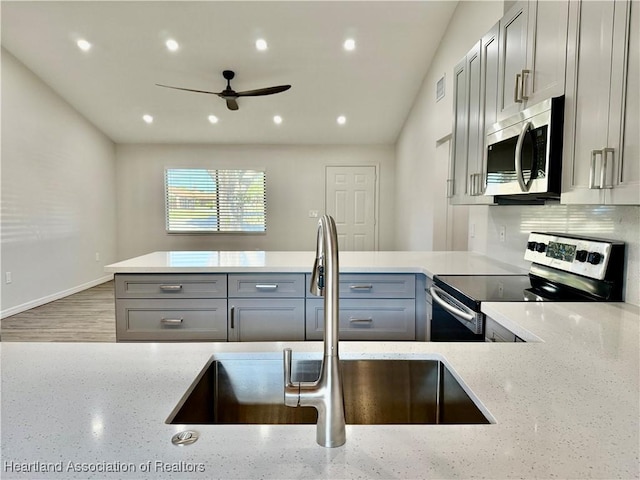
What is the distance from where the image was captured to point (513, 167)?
1813mm

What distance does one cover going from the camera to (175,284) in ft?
7.59

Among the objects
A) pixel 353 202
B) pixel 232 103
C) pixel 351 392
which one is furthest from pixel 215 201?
pixel 351 392

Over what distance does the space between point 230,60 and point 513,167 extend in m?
3.84

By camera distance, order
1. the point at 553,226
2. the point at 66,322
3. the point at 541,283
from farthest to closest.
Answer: the point at 66,322 → the point at 553,226 → the point at 541,283

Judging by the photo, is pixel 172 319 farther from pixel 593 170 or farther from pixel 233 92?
pixel 233 92

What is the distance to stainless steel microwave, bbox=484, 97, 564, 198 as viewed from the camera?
1.49 m

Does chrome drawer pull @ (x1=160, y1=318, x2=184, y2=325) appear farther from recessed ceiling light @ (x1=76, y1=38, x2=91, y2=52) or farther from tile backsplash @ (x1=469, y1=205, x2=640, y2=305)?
recessed ceiling light @ (x1=76, y1=38, x2=91, y2=52)

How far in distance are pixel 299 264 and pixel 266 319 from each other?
15.1 inches

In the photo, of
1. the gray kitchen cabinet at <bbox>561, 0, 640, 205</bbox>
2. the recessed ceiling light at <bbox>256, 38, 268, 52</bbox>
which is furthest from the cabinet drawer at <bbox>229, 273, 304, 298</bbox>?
the recessed ceiling light at <bbox>256, 38, 268, 52</bbox>

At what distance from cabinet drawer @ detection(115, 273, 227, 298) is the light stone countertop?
39 millimetres

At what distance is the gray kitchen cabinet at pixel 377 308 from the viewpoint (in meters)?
2.33

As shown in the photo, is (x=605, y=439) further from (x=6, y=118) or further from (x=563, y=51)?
(x=6, y=118)

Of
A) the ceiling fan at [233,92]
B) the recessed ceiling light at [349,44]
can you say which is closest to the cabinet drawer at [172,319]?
the ceiling fan at [233,92]

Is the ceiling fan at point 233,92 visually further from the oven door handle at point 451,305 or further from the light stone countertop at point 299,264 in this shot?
the oven door handle at point 451,305
